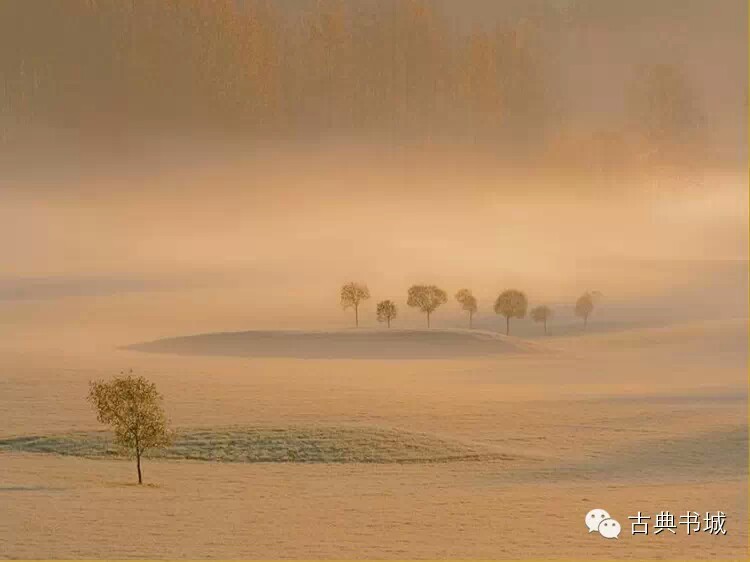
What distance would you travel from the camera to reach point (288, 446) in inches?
1826

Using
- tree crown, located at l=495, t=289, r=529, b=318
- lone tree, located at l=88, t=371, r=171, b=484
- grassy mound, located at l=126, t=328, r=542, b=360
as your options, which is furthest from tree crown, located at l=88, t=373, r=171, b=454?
tree crown, located at l=495, t=289, r=529, b=318

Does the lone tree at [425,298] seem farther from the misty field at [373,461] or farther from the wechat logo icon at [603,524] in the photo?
the wechat logo icon at [603,524]

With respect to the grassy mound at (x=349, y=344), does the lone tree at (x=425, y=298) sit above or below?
above

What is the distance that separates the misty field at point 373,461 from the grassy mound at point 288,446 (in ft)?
0.39

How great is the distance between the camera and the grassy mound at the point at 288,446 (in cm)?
4506

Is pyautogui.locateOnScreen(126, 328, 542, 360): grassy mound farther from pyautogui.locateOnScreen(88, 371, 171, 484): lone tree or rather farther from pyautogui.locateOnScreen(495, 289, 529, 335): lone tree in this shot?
pyautogui.locateOnScreen(88, 371, 171, 484): lone tree

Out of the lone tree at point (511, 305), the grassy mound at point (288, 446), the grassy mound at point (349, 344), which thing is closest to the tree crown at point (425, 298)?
the lone tree at point (511, 305)

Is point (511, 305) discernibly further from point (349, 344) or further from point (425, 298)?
point (349, 344)

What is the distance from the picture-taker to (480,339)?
87.6 metres

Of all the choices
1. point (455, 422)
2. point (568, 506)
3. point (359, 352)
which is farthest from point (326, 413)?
point (359, 352)

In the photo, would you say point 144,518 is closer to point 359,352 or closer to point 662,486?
point 662,486

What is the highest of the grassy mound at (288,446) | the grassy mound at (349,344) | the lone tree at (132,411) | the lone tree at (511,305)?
the lone tree at (511,305)

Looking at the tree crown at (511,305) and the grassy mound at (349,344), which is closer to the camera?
the grassy mound at (349,344)

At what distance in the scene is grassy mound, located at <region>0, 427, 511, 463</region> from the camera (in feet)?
148
